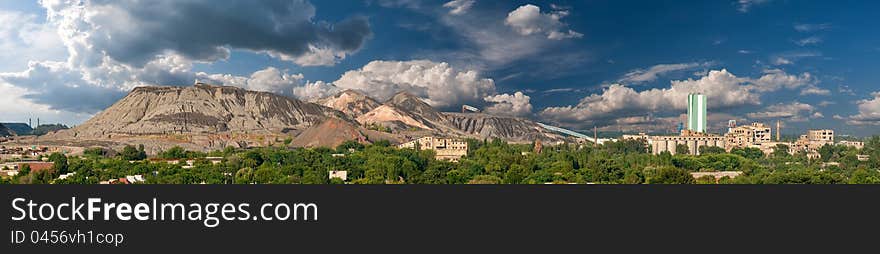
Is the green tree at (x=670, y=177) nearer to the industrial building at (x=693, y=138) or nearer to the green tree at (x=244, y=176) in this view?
the green tree at (x=244, y=176)

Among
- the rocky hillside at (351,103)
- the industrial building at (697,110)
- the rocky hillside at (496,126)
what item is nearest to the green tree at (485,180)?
the industrial building at (697,110)

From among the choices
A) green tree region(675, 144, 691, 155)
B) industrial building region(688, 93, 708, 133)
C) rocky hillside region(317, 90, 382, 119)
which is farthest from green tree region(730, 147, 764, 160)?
rocky hillside region(317, 90, 382, 119)

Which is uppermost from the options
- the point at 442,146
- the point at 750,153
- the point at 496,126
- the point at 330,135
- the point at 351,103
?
the point at 351,103

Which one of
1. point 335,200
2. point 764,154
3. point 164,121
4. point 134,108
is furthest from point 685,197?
point 134,108

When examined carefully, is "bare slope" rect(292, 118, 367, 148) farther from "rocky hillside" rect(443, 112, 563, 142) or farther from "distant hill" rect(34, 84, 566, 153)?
"rocky hillside" rect(443, 112, 563, 142)

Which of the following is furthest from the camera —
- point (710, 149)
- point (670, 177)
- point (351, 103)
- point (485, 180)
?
point (351, 103)

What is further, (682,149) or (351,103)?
(351,103)

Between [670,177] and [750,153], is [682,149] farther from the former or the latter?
[670,177]

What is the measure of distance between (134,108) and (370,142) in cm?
2584

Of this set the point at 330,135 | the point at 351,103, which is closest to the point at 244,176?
the point at 330,135

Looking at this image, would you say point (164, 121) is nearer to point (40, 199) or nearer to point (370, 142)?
point (370, 142)

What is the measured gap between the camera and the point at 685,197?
6812 millimetres

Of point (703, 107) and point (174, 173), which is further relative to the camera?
point (703, 107)

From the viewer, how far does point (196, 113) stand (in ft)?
177
